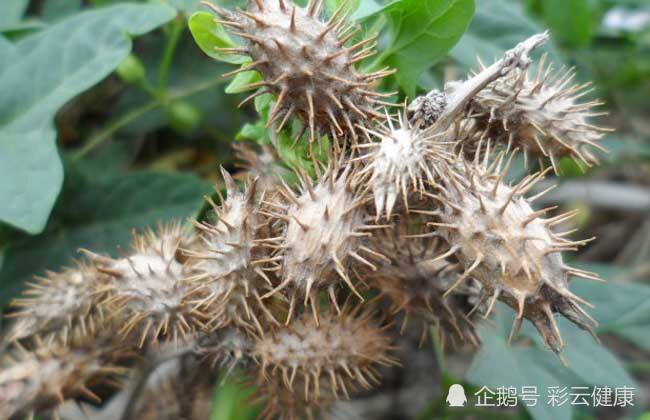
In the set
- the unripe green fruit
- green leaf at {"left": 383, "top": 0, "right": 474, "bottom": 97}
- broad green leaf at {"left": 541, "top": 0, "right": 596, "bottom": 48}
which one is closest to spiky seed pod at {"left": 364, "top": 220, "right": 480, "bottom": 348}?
green leaf at {"left": 383, "top": 0, "right": 474, "bottom": 97}

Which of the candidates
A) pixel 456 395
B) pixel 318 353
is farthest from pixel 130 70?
pixel 456 395

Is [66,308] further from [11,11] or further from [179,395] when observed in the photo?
[11,11]

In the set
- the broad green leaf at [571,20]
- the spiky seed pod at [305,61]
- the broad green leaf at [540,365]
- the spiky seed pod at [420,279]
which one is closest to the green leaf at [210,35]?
the spiky seed pod at [305,61]

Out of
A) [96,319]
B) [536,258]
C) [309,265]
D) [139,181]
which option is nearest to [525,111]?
[536,258]

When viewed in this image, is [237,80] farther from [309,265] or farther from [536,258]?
[536,258]

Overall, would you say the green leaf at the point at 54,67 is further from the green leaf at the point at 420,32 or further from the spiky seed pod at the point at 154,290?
the green leaf at the point at 420,32

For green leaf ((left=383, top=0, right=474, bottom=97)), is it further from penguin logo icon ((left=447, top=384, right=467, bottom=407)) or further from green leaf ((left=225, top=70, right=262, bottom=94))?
penguin logo icon ((left=447, top=384, right=467, bottom=407))
